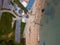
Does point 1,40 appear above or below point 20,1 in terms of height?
below

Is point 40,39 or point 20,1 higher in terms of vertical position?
point 20,1

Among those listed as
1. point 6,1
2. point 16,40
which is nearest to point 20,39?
point 16,40

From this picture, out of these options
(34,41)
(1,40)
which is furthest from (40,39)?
(1,40)

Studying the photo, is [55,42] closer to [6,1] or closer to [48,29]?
[48,29]

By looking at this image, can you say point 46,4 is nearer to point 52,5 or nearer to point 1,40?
point 52,5

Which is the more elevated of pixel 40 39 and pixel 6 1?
pixel 6 1

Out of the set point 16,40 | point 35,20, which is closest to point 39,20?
point 35,20

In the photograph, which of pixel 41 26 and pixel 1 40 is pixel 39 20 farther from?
pixel 1 40
